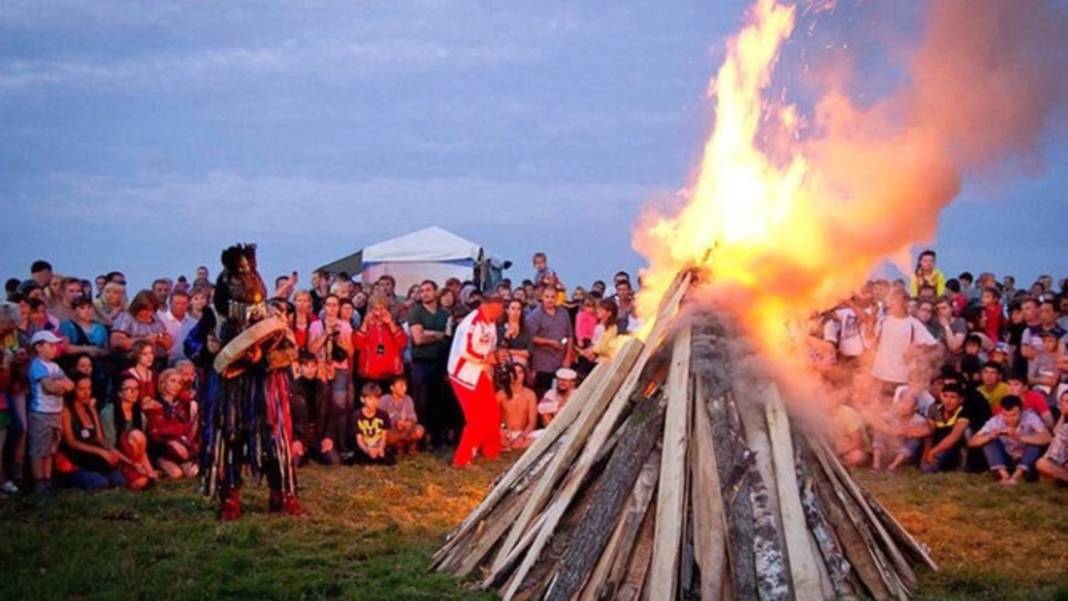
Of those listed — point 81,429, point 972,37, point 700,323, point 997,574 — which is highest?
point 972,37

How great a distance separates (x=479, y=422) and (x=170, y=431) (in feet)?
10.9

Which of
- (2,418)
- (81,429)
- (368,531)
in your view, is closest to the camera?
(368,531)

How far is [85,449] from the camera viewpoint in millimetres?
10836

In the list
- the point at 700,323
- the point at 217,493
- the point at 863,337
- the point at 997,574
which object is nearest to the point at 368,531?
the point at 217,493

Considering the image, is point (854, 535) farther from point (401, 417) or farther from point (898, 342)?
point (401, 417)

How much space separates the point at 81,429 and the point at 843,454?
776 cm

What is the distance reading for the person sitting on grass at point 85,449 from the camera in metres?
10.8

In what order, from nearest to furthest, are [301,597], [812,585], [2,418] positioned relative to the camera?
1. [812,585]
2. [301,597]
3. [2,418]

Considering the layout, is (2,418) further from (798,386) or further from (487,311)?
(798,386)

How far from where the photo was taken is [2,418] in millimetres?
10242

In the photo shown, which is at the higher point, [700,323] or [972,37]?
[972,37]

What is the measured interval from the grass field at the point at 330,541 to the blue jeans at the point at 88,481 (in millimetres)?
415

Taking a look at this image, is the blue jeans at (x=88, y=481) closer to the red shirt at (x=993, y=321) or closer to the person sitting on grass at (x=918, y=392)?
the person sitting on grass at (x=918, y=392)

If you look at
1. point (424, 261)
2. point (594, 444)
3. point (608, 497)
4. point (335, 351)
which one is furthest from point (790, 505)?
point (424, 261)
